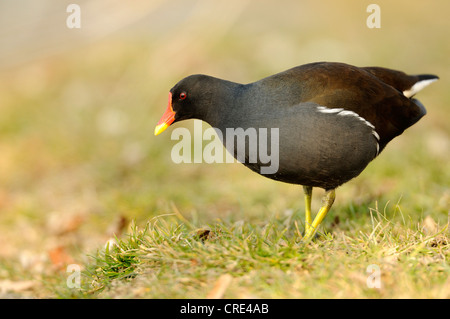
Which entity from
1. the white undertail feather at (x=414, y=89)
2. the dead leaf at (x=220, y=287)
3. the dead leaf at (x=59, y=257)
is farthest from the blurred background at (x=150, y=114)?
the dead leaf at (x=220, y=287)

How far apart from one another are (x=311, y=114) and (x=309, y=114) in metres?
0.01

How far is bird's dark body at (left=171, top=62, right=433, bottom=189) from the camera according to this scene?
346cm

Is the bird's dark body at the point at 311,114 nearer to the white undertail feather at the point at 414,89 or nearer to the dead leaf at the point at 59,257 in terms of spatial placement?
the white undertail feather at the point at 414,89

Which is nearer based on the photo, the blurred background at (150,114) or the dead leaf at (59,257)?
the dead leaf at (59,257)

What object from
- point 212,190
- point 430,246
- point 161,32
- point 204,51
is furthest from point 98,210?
point 161,32

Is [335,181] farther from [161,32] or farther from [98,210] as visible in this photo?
[161,32]

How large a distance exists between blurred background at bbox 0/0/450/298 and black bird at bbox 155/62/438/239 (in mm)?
663

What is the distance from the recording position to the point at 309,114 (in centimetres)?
350

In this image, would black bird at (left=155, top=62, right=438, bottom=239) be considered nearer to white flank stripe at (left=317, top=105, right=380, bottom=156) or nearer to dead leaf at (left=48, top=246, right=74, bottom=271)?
white flank stripe at (left=317, top=105, right=380, bottom=156)

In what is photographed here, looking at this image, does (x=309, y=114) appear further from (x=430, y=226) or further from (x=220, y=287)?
(x=220, y=287)

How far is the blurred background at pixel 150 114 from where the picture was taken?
521 cm

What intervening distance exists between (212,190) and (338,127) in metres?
2.63

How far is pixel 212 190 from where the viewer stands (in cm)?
594

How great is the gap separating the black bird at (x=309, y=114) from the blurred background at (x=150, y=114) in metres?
0.66
